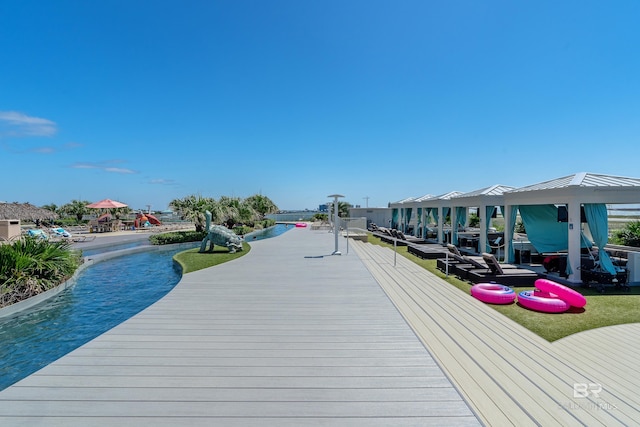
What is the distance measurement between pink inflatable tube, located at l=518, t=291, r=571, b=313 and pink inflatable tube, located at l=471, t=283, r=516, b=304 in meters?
0.18

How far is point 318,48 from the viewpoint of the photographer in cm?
1319

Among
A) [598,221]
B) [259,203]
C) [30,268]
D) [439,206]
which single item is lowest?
[30,268]

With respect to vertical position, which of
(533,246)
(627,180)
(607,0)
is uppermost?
(607,0)

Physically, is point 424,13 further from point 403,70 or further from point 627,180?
point 627,180

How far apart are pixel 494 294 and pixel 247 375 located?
4.50 m

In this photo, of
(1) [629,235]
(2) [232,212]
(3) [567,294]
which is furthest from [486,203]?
(2) [232,212]

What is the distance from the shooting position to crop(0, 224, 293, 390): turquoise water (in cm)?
386

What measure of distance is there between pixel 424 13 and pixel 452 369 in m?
11.0

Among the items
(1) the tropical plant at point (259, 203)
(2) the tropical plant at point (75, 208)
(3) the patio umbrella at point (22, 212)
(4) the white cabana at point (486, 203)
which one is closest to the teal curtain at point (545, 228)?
(4) the white cabana at point (486, 203)

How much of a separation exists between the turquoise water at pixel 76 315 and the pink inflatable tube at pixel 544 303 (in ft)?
22.9

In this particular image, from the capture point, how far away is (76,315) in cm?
558

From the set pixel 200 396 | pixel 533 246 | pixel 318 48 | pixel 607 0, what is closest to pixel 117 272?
pixel 200 396

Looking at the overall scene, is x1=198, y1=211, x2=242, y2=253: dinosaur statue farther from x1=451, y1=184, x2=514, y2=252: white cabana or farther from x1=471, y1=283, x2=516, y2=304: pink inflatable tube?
x1=451, y1=184, x2=514, y2=252: white cabana

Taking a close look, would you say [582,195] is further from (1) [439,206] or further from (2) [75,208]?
(2) [75,208]
